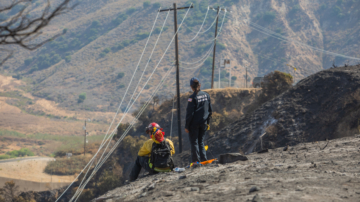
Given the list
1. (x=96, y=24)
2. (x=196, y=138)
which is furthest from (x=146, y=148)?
(x=96, y=24)

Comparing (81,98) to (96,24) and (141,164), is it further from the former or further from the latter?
(141,164)

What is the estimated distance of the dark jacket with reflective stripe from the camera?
686 centimetres

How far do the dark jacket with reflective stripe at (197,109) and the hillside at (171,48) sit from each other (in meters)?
72.2

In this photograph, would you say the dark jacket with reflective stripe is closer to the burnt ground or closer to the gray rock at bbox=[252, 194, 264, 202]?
the burnt ground

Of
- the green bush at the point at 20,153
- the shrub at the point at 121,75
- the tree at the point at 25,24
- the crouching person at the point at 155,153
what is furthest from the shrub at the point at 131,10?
the tree at the point at 25,24

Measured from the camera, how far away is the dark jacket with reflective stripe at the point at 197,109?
6.86 m

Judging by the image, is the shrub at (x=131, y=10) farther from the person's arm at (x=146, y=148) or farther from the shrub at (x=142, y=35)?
the person's arm at (x=146, y=148)

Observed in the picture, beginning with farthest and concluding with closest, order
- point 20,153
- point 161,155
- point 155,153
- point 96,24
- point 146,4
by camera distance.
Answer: point 146,4, point 96,24, point 20,153, point 161,155, point 155,153

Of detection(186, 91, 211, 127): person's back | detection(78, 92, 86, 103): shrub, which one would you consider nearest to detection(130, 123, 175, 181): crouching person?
detection(186, 91, 211, 127): person's back

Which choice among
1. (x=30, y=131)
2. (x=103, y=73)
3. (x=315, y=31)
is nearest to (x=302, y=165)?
(x=30, y=131)

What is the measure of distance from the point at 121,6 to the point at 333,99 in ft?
449

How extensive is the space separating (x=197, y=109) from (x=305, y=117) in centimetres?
820

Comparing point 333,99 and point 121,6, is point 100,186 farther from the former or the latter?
point 121,6

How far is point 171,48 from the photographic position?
10731cm
